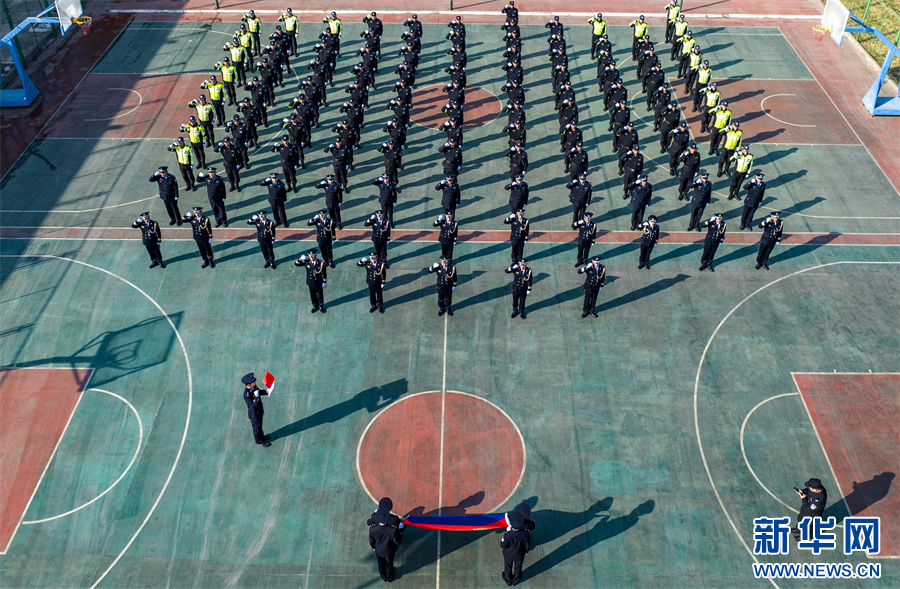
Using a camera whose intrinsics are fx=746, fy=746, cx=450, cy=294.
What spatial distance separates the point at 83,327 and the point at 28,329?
77.2 inches

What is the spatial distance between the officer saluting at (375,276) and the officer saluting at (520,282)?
4527 millimetres

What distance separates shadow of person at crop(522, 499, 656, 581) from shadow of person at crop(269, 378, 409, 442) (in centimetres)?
632

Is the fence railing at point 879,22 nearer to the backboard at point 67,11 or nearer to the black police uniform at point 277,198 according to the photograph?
the black police uniform at point 277,198

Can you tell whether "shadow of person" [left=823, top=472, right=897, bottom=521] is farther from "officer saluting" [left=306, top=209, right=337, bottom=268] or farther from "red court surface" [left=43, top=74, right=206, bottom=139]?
"red court surface" [left=43, top=74, right=206, bottom=139]

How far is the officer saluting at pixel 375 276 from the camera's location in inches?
1050

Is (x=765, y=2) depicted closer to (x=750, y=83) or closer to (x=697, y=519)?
(x=750, y=83)

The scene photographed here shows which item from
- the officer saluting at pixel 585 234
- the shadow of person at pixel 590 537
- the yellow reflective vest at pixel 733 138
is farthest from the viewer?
the yellow reflective vest at pixel 733 138

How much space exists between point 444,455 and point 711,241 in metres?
14.0

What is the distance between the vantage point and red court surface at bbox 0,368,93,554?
71.8 feet

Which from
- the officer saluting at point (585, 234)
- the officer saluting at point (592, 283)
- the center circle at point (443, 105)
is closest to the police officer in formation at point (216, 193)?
the center circle at point (443, 105)

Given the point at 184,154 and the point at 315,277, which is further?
the point at 184,154

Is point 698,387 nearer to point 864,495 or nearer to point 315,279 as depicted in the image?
point 864,495

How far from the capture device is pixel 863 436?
77.7 ft

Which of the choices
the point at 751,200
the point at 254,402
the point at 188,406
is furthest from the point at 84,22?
the point at 751,200
